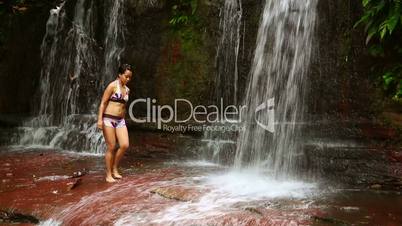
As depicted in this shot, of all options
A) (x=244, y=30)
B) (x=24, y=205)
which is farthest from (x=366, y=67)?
(x=24, y=205)

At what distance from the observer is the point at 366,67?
26.5 feet

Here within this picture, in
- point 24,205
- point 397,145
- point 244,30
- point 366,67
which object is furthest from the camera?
point 244,30

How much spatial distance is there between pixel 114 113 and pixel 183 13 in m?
4.19

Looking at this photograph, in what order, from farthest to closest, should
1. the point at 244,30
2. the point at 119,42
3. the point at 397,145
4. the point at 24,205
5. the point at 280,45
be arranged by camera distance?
the point at 119,42 → the point at 244,30 → the point at 280,45 → the point at 397,145 → the point at 24,205

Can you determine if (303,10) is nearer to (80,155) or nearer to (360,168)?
(360,168)

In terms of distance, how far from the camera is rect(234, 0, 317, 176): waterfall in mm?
8312

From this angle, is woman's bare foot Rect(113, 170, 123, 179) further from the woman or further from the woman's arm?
the woman's arm

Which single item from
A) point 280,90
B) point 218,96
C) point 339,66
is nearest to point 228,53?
point 218,96

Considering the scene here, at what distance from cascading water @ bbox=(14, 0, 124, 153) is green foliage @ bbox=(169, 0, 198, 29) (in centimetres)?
160

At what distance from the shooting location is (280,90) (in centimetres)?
857

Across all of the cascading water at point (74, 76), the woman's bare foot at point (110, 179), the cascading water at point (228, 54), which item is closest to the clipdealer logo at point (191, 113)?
the cascading water at point (228, 54)

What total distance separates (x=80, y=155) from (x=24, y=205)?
3871 millimetres

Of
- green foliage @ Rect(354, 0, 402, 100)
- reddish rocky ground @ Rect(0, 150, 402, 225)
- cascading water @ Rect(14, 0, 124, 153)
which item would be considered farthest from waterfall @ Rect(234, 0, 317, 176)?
cascading water @ Rect(14, 0, 124, 153)

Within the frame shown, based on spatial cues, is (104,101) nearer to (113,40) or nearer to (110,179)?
(110,179)
